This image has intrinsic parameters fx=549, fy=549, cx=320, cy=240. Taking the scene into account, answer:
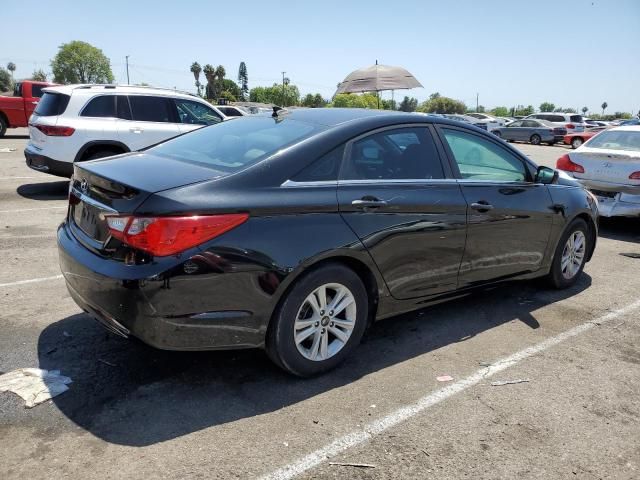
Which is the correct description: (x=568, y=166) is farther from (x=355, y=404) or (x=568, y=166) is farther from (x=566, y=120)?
(x=566, y=120)

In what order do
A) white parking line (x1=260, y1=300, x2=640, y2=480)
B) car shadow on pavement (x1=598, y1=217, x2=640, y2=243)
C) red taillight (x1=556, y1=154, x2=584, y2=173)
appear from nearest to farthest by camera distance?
white parking line (x1=260, y1=300, x2=640, y2=480), car shadow on pavement (x1=598, y1=217, x2=640, y2=243), red taillight (x1=556, y1=154, x2=584, y2=173)

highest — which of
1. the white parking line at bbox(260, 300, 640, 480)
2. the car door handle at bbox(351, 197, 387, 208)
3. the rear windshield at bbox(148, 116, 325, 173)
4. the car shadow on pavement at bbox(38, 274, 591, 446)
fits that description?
the rear windshield at bbox(148, 116, 325, 173)

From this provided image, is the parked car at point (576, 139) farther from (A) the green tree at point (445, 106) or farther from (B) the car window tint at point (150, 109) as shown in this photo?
(A) the green tree at point (445, 106)

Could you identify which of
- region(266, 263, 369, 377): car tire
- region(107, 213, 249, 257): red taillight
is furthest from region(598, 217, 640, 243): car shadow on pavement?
region(107, 213, 249, 257): red taillight

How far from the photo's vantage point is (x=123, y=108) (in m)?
9.11

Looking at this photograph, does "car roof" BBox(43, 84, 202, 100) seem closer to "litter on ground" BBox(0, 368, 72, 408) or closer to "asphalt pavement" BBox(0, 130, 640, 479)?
"asphalt pavement" BBox(0, 130, 640, 479)

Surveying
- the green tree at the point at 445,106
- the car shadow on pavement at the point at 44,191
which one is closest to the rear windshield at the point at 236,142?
the car shadow on pavement at the point at 44,191

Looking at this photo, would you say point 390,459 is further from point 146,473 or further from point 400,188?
point 400,188

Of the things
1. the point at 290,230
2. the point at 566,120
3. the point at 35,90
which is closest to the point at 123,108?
the point at 290,230

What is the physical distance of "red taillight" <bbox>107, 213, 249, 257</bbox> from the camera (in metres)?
2.81

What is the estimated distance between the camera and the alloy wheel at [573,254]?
5.25 metres

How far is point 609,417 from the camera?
3141mm

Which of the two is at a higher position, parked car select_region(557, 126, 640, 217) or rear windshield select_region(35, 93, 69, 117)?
rear windshield select_region(35, 93, 69, 117)

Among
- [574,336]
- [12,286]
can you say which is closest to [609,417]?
[574,336]
